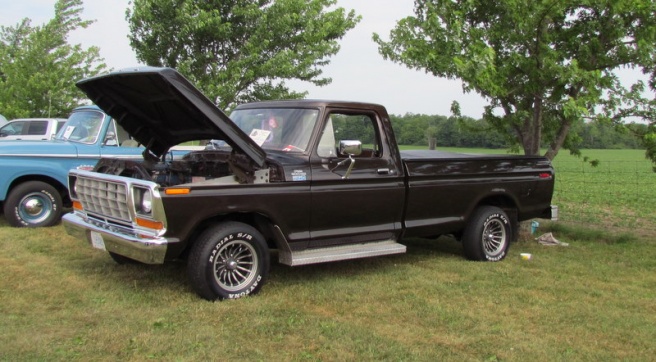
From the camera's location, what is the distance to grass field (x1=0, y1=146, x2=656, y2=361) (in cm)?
426

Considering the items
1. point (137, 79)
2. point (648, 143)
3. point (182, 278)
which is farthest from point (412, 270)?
point (648, 143)

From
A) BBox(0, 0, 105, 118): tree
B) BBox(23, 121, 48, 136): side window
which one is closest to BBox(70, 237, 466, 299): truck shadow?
BBox(23, 121, 48, 136): side window

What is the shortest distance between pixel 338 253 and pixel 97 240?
2.34 m

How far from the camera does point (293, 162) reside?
580 cm

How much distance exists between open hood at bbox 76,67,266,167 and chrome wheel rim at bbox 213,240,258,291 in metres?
0.81

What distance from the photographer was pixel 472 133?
33.8 feet

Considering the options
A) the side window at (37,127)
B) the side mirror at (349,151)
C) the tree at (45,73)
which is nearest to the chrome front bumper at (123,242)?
the side mirror at (349,151)

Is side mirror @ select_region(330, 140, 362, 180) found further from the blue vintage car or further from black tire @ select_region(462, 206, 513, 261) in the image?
the blue vintage car

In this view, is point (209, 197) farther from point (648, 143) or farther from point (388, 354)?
point (648, 143)

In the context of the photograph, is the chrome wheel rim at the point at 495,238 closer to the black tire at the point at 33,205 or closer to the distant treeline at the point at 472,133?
the distant treeline at the point at 472,133

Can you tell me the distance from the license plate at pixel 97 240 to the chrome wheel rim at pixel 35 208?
3.80m

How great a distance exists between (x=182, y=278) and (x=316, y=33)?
38.9ft

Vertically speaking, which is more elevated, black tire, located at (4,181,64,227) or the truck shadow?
black tire, located at (4,181,64,227)

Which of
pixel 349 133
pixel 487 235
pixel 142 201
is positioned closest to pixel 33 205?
pixel 142 201
